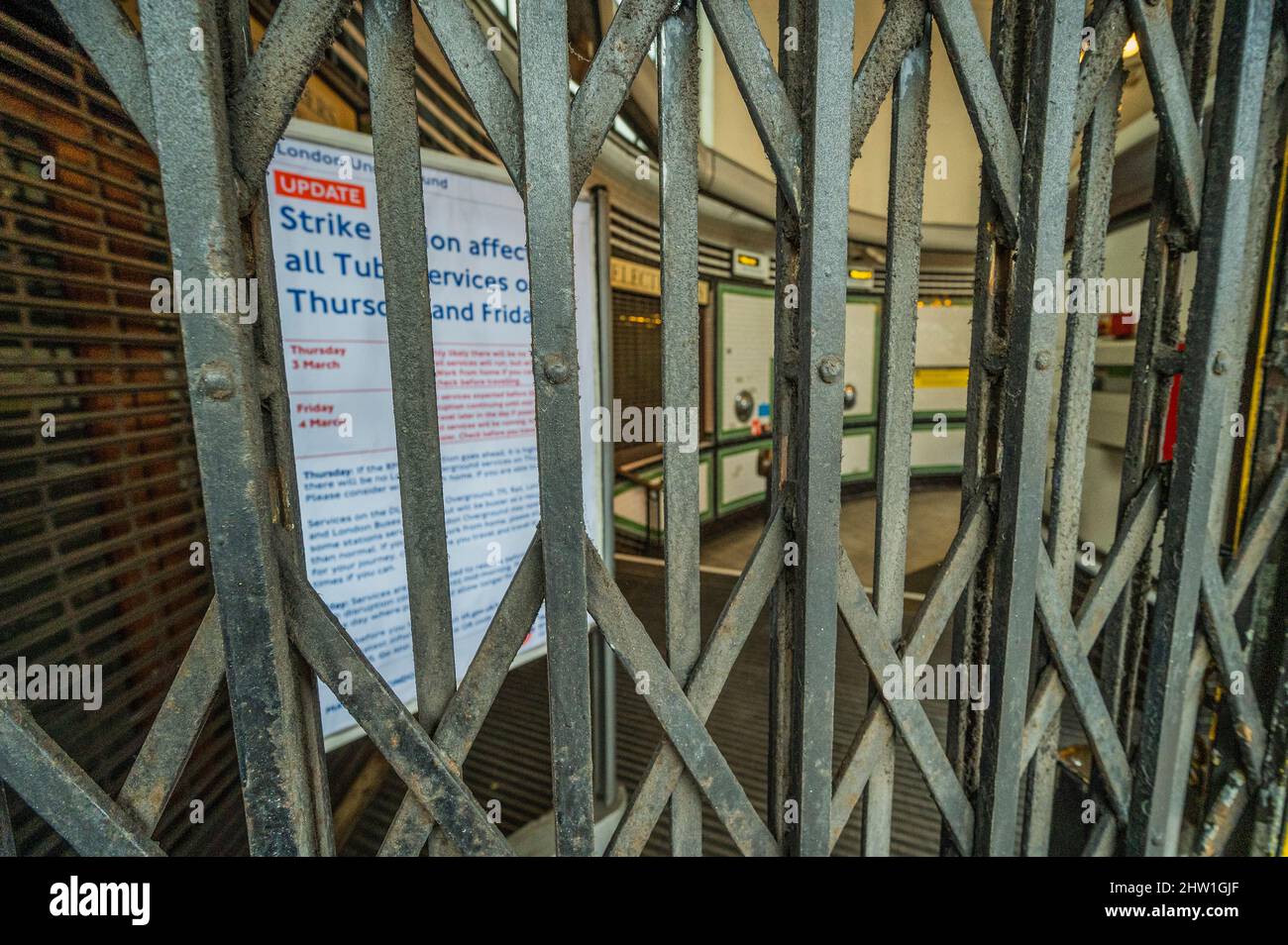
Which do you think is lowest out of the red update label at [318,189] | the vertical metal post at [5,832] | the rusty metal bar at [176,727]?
the vertical metal post at [5,832]

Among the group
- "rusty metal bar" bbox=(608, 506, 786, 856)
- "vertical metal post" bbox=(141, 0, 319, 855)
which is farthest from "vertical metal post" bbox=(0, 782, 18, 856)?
"rusty metal bar" bbox=(608, 506, 786, 856)

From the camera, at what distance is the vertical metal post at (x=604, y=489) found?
2.11 m

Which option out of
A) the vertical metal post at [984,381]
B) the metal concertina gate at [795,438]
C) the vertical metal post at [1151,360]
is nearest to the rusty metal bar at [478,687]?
the metal concertina gate at [795,438]

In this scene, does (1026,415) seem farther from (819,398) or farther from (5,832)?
(5,832)

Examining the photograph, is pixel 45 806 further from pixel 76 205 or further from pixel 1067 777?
pixel 1067 777

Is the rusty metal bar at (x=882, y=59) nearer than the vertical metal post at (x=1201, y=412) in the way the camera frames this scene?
Yes

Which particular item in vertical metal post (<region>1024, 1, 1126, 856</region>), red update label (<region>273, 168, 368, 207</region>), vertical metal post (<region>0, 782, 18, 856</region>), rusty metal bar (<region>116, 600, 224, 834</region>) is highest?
red update label (<region>273, 168, 368, 207</region>)

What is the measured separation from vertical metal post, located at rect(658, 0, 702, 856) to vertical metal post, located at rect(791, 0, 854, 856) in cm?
22

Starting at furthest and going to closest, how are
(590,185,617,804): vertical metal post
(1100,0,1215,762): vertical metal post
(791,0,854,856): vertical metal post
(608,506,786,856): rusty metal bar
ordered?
(590,185,617,804): vertical metal post < (1100,0,1215,762): vertical metal post < (608,506,786,856): rusty metal bar < (791,0,854,856): vertical metal post

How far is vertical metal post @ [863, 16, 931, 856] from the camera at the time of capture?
1.24m

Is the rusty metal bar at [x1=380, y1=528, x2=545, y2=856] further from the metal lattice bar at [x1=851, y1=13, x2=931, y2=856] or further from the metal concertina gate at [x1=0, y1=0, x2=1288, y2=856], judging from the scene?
the metal lattice bar at [x1=851, y1=13, x2=931, y2=856]

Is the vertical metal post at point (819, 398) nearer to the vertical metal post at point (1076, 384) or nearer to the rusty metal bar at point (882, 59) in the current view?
the rusty metal bar at point (882, 59)

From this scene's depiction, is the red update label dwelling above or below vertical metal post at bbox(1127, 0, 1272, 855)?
above

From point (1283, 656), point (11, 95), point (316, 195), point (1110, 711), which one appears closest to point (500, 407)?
point (316, 195)
